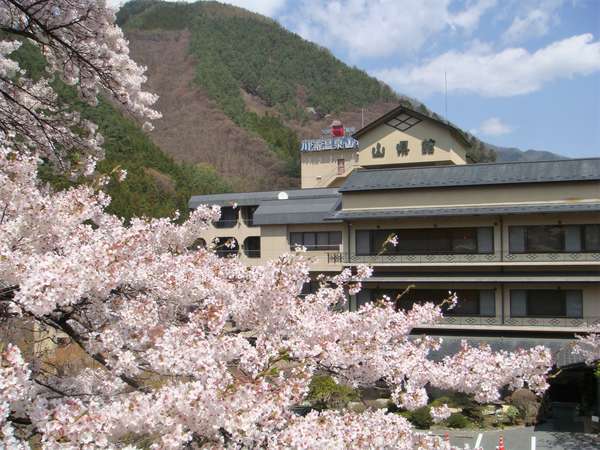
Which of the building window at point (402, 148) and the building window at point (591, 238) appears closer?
the building window at point (591, 238)

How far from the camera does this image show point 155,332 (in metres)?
4.74

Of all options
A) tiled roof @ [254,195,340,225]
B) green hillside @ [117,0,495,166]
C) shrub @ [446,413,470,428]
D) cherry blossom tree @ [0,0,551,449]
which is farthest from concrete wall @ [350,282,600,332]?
green hillside @ [117,0,495,166]

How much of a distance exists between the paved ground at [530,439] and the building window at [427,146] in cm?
2140

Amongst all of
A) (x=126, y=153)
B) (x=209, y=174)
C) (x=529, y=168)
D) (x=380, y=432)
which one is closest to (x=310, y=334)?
(x=380, y=432)

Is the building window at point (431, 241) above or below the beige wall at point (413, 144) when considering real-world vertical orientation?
below

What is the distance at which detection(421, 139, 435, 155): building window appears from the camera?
1524 inches

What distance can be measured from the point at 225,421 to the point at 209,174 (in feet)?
232

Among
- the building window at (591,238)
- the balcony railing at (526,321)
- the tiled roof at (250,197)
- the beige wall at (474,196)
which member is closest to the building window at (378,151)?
the tiled roof at (250,197)

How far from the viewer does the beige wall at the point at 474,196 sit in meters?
23.2

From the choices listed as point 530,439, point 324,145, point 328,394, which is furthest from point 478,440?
point 324,145

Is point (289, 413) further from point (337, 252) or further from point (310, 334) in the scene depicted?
point (337, 252)

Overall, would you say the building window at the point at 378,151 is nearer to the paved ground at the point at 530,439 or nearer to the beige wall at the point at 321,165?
the beige wall at the point at 321,165

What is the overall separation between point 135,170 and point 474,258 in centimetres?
3585

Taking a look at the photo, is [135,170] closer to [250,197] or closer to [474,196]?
[250,197]
